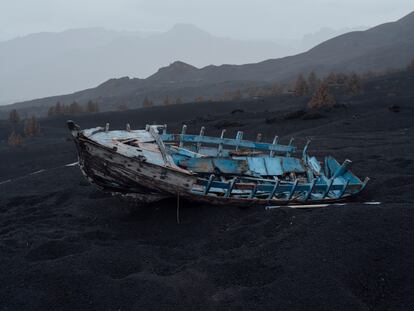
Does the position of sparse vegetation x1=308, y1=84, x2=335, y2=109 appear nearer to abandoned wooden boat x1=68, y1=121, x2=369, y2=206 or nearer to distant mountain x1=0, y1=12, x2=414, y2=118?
abandoned wooden boat x1=68, y1=121, x2=369, y2=206

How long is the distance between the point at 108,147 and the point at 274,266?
370 cm

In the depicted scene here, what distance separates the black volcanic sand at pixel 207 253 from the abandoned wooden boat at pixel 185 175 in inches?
17.1

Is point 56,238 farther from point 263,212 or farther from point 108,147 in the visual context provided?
point 263,212

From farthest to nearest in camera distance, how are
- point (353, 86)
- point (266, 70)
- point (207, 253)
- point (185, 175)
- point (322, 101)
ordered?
point (266, 70) < point (353, 86) < point (322, 101) < point (185, 175) < point (207, 253)

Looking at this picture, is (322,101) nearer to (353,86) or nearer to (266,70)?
(353,86)

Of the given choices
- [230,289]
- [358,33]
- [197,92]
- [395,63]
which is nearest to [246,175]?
[230,289]

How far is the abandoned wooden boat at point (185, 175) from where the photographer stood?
803 centimetres

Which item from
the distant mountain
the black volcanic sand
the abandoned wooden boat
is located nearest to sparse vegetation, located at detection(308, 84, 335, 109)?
the black volcanic sand

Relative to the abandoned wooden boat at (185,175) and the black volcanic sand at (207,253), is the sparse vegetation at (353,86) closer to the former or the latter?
the black volcanic sand at (207,253)

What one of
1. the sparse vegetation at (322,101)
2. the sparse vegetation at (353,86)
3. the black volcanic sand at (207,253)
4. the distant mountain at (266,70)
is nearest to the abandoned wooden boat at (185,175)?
the black volcanic sand at (207,253)

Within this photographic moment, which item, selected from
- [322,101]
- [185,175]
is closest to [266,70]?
[322,101]

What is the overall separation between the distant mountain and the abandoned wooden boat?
179 ft

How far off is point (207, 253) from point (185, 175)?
5.39 feet

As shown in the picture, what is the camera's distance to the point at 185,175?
8008 millimetres
